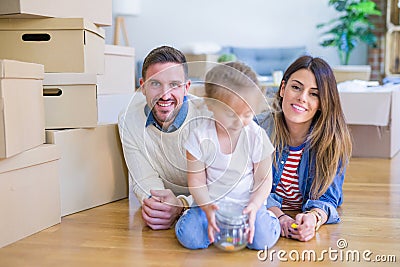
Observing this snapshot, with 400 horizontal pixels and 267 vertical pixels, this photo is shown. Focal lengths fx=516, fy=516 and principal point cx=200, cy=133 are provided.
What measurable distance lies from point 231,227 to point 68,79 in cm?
70

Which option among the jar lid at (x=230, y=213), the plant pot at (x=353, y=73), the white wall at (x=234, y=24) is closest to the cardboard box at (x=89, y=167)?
the jar lid at (x=230, y=213)

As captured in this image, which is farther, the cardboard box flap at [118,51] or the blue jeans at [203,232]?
the cardboard box flap at [118,51]

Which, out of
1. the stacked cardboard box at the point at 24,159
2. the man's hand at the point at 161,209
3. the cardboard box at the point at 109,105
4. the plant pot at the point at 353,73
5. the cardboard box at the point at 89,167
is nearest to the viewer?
the stacked cardboard box at the point at 24,159

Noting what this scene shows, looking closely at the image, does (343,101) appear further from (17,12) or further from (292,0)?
(292,0)

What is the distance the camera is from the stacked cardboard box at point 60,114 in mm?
1341

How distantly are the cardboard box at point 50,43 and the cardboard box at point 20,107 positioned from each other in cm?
20

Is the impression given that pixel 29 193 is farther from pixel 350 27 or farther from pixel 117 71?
pixel 350 27

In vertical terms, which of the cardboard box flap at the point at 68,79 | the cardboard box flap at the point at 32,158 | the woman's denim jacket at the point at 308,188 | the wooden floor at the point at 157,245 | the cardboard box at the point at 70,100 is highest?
the cardboard box flap at the point at 68,79

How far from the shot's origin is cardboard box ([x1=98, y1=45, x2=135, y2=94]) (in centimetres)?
206

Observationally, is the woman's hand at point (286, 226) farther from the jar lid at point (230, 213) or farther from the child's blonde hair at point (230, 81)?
the child's blonde hair at point (230, 81)

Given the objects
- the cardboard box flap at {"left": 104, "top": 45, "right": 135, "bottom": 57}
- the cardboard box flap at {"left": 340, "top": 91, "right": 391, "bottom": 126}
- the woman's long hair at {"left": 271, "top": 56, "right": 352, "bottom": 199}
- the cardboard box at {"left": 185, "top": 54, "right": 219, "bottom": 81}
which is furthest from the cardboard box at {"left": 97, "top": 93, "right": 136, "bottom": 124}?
the cardboard box flap at {"left": 340, "top": 91, "right": 391, "bottom": 126}

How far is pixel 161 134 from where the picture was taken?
1409 millimetres

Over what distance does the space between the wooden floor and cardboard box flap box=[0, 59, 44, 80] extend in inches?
16.3

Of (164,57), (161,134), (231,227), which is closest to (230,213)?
(231,227)
